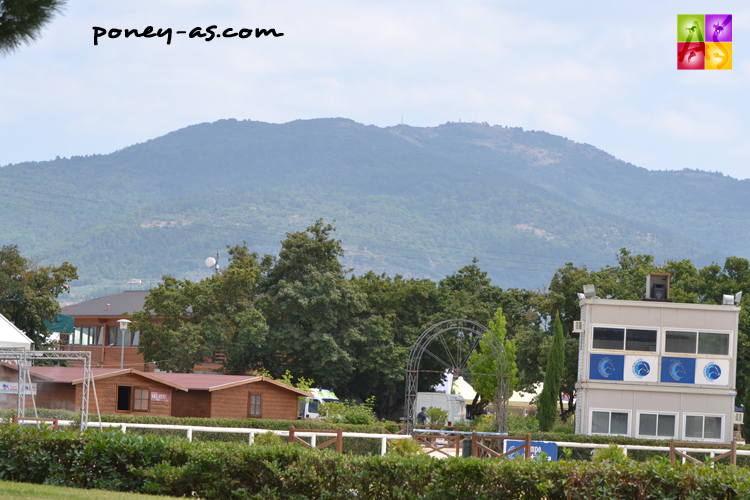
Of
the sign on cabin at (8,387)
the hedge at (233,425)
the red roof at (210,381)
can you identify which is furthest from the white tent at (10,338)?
the red roof at (210,381)

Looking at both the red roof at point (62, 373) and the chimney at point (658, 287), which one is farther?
the red roof at point (62, 373)

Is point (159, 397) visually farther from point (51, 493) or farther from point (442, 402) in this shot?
point (51, 493)

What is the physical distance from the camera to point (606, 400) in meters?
28.6

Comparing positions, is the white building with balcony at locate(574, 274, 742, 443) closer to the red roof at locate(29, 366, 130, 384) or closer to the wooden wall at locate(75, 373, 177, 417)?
the wooden wall at locate(75, 373, 177, 417)

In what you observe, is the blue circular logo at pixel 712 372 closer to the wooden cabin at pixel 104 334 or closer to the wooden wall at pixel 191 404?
the wooden wall at pixel 191 404

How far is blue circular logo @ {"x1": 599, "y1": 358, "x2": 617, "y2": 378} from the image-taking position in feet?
93.9

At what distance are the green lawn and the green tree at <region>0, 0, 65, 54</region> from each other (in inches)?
198

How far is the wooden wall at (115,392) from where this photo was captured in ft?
105

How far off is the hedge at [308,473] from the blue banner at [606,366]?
735 inches

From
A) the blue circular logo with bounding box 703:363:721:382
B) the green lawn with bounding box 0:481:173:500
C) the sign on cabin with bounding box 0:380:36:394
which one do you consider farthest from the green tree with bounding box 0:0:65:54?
the blue circular logo with bounding box 703:363:721:382

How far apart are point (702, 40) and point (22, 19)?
774 inches

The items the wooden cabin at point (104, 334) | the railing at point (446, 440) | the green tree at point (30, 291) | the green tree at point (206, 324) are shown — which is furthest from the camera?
the wooden cabin at point (104, 334)

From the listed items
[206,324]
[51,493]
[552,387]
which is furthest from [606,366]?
[51,493]

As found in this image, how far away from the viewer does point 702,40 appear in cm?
2292
